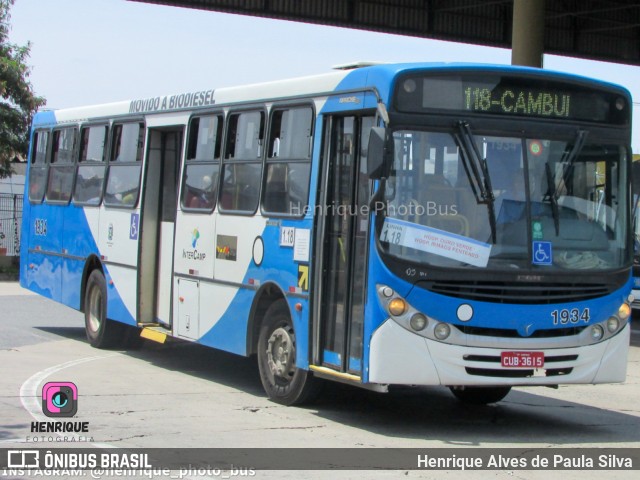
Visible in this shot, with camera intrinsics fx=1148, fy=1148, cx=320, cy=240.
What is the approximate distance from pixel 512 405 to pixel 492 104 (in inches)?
146

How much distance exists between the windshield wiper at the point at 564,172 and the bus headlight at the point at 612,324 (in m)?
0.99

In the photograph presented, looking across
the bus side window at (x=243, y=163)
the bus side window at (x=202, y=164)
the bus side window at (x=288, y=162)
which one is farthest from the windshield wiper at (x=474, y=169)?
the bus side window at (x=202, y=164)

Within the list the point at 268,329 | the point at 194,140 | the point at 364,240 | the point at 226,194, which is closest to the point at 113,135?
the point at 194,140

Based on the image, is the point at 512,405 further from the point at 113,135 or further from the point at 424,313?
the point at 113,135

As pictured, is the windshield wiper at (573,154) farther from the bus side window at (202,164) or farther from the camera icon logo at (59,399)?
the camera icon logo at (59,399)

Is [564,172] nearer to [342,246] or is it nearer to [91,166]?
[342,246]

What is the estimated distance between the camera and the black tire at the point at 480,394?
39.1 ft

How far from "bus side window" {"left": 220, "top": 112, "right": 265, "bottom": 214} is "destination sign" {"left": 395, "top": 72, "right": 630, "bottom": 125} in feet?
8.45

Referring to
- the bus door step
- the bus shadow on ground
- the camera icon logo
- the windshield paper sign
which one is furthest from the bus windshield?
the bus door step

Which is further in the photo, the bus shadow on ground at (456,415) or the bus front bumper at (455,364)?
the bus shadow on ground at (456,415)

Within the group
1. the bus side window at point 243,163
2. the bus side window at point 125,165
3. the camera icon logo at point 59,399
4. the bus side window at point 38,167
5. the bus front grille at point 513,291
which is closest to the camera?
the bus front grille at point 513,291

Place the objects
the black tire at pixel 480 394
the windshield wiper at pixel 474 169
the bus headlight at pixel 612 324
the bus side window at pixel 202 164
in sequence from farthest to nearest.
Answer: the bus side window at pixel 202 164, the black tire at pixel 480 394, the bus headlight at pixel 612 324, the windshield wiper at pixel 474 169

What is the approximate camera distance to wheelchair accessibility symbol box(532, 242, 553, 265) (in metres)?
10.0

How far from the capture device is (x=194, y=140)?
1359 cm
